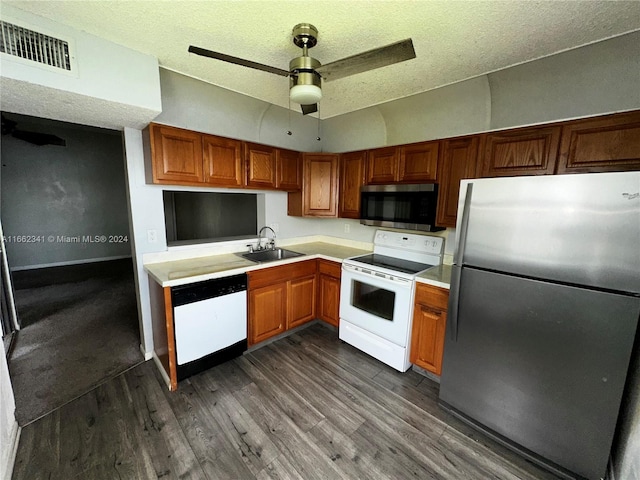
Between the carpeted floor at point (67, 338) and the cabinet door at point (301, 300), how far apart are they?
1.54 meters

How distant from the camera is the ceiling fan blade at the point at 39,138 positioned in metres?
4.66

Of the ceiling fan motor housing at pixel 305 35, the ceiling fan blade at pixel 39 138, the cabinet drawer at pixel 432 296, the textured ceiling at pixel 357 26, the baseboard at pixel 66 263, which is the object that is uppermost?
the ceiling fan blade at pixel 39 138

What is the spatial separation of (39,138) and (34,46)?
5.25m

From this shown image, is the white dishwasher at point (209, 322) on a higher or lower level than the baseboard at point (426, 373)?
higher

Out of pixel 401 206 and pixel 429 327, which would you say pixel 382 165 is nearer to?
pixel 401 206

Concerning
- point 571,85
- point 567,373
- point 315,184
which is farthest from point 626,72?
point 315,184

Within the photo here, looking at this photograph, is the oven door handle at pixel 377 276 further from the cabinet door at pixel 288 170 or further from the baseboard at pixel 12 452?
the baseboard at pixel 12 452

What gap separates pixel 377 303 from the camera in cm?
246

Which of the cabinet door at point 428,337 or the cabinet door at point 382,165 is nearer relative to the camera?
the cabinet door at point 428,337

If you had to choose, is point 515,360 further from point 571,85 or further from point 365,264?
point 571,85

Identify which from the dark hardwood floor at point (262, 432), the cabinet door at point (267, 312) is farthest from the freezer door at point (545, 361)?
the cabinet door at point (267, 312)

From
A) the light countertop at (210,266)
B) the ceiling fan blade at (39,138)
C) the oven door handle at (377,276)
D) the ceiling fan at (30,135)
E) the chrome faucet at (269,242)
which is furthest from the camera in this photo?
the ceiling fan blade at (39,138)

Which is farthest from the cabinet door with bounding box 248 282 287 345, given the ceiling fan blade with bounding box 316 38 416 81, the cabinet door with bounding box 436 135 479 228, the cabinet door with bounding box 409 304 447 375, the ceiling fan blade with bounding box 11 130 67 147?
the ceiling fan blade with bounding box 11 130 67 147

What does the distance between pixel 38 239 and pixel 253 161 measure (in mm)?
5639
